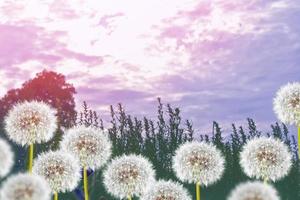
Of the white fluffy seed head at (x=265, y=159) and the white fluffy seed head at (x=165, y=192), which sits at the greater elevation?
the white fluffy seed head at (x=265, y=159)

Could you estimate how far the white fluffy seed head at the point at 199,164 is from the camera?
32.7 feet

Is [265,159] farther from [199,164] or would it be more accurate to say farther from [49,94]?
[49,94]

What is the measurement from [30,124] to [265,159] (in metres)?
4.14

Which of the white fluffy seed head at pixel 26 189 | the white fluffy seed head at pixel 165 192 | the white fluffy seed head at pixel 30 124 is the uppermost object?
the white fluffy seed head at pixel 30 124

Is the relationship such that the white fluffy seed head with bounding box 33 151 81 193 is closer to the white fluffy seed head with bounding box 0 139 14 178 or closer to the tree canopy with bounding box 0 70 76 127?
the white fluffy seed head with bounding box 0 139 14 178

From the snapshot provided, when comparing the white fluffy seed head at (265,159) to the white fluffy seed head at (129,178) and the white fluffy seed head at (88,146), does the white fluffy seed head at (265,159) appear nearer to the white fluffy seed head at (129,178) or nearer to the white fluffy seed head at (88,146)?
the white fluffy seed head at (129,178)

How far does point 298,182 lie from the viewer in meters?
59.7

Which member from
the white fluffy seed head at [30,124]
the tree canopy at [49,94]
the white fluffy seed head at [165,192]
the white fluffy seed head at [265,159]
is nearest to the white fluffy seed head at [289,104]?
the white fluffy seed head at [265,159]

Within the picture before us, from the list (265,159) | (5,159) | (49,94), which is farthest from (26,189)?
(49,94)

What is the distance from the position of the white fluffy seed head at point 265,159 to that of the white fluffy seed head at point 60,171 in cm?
282

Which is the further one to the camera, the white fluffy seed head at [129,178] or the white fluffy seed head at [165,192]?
the white fluffy seed head at [129,178]

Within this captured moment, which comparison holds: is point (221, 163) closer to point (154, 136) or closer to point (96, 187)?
point (96, 187)

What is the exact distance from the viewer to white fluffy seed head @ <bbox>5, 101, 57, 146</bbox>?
34.4ft

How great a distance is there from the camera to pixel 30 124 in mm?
10516
